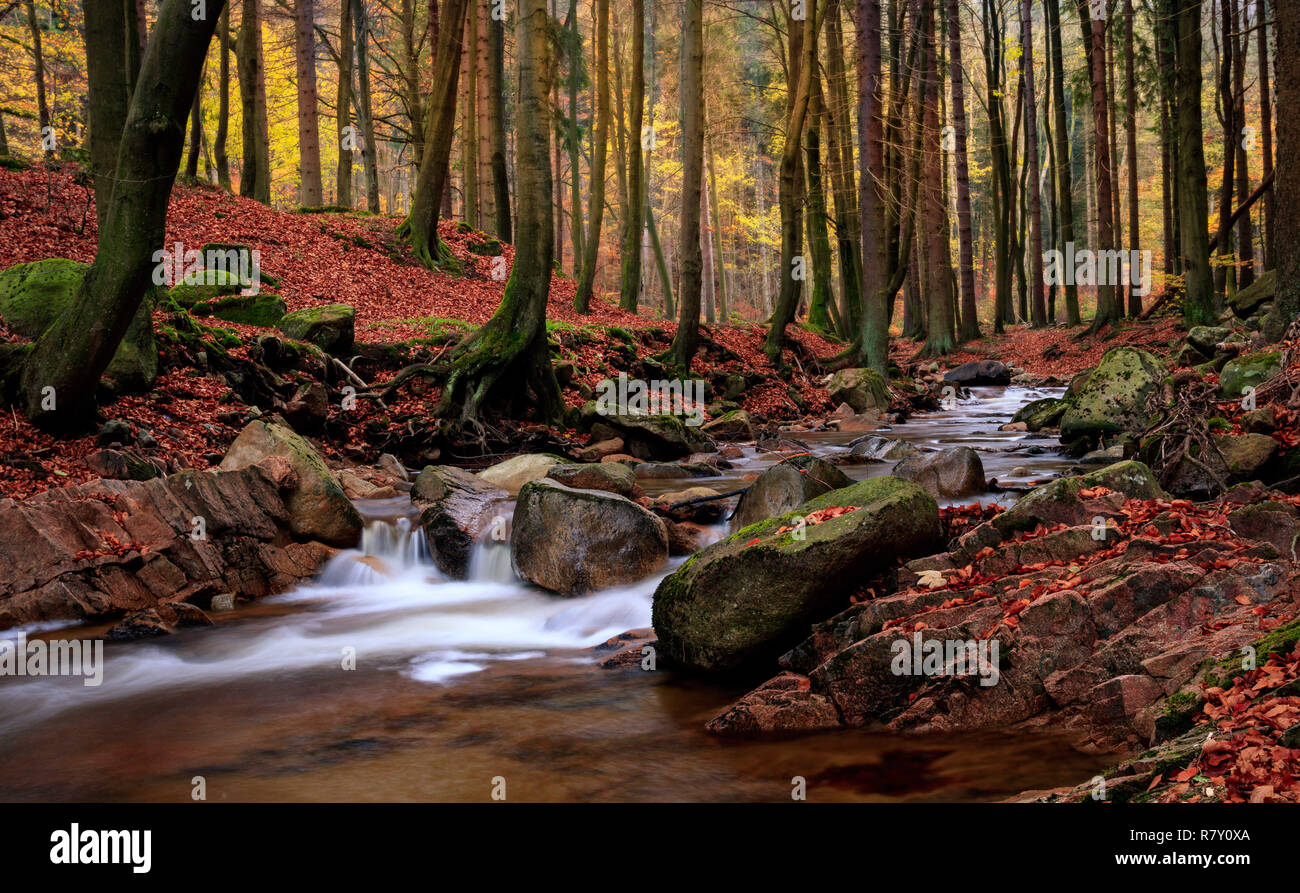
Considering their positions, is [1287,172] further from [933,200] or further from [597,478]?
[933,200]

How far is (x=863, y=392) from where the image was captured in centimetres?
1822

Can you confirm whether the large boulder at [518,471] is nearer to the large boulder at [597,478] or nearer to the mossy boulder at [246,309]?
the large boulder at [597,478]

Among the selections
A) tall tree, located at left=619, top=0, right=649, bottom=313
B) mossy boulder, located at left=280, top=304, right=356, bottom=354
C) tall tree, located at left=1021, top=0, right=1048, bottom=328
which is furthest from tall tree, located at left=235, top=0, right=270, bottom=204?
tall tree, located at left=1021, top=0, right=1048, bottom=328

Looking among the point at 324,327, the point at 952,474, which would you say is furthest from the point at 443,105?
the point at 952,474

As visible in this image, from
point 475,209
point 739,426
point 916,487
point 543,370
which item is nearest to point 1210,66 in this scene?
point 475,209

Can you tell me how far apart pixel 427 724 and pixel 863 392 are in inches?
567

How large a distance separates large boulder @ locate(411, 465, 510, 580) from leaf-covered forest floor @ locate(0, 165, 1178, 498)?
2.28 meters

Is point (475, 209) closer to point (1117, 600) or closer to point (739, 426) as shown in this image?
point (739, 426)

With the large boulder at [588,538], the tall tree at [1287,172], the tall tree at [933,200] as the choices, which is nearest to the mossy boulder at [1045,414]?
the tall tree at [1287,172]

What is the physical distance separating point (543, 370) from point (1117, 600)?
31.7 ft

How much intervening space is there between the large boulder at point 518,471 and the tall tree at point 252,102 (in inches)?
558

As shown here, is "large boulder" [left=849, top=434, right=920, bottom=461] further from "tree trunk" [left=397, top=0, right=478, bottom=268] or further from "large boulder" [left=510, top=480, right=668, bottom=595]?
"tree trunk" [left=397, top=0, right=478, bottom=268]

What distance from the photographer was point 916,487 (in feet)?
20.1

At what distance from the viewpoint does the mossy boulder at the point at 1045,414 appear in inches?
557
